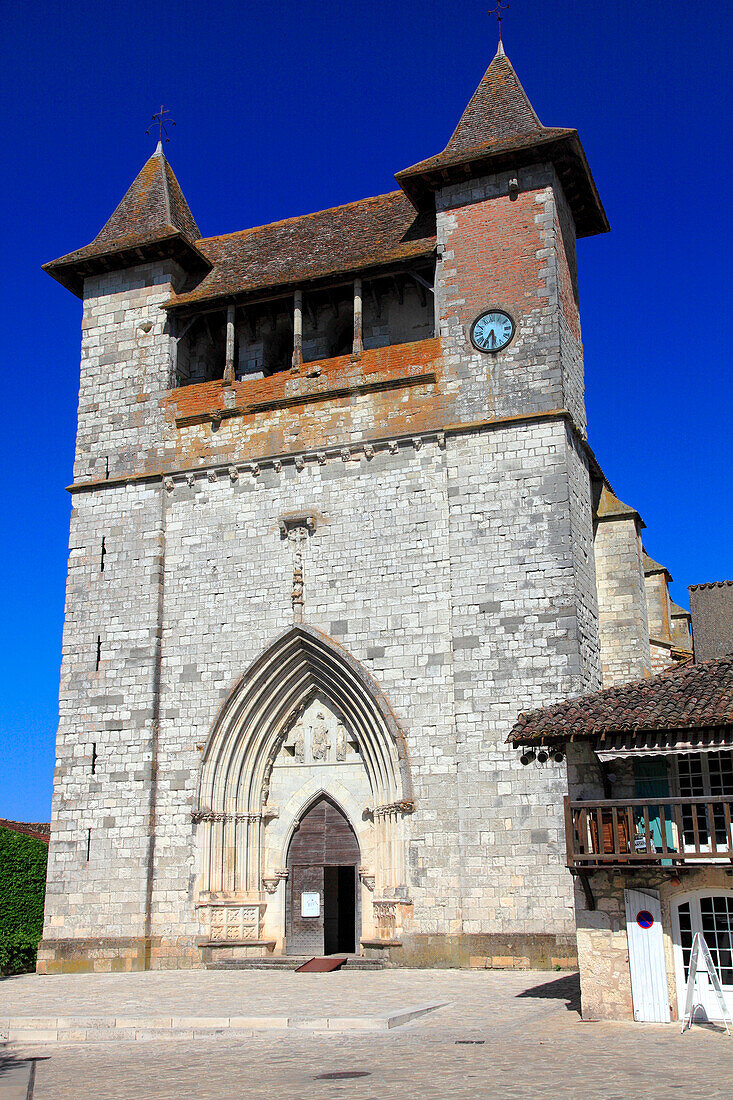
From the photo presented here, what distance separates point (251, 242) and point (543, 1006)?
566 inches

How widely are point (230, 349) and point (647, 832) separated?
36.8 feet

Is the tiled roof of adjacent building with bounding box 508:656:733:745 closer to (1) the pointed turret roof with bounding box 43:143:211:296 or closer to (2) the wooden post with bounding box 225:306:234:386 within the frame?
(2) the wooden post with bounding box 225:306:234:386

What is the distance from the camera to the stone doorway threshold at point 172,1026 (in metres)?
9.41

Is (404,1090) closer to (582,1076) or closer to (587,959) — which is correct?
(582,1076)

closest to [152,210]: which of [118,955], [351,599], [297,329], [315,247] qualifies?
[315,247]

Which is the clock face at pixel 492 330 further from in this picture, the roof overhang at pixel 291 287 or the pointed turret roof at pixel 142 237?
the pointed turret roof at pixel 142 237

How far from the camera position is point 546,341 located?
15.7 metres

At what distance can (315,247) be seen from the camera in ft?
60.6

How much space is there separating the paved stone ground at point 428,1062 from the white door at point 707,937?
14.2 inches

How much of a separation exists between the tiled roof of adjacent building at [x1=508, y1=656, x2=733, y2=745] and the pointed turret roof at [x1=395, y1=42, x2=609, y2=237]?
9020mm

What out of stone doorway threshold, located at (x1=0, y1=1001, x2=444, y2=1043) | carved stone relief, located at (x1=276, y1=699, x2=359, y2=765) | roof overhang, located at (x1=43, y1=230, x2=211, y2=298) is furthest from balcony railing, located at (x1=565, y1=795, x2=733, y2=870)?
roof overhang, located at (x1=43, y1=230, x2=211, y2=298)

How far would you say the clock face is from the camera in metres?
16.0

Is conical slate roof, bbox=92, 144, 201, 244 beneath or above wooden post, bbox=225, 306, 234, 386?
above

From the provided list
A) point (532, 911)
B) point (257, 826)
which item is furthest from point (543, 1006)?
point (257, 826)
